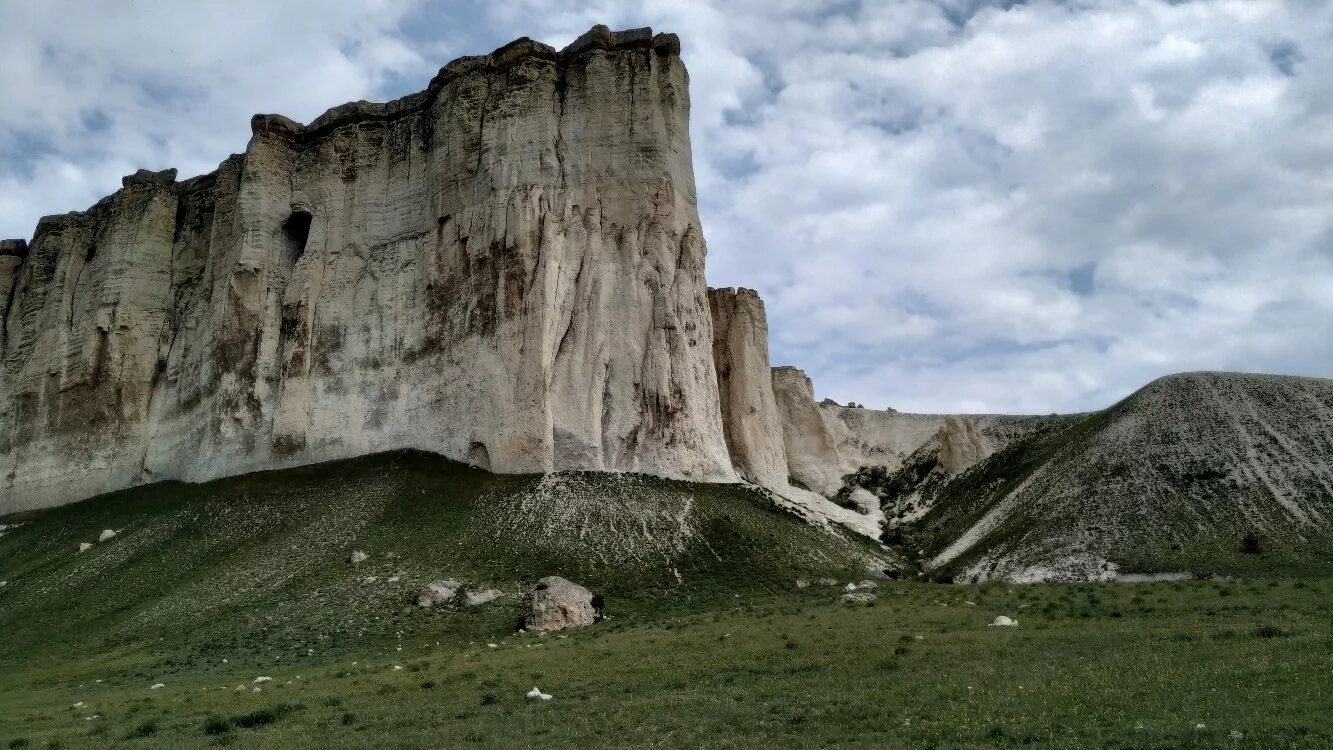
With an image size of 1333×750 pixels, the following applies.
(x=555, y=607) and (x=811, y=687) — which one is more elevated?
(x=555, y=607)

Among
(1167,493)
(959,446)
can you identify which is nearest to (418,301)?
(959,446)

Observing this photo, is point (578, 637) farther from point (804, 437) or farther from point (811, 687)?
point (804, 437)

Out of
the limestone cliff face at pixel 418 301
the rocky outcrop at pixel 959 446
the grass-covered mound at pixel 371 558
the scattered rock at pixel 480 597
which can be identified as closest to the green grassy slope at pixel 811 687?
the grass-covered mound at pixel 371 558

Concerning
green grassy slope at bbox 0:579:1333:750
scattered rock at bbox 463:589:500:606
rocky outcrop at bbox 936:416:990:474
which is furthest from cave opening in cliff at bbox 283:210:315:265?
rocky outcrop at bbox 936:416:990:474

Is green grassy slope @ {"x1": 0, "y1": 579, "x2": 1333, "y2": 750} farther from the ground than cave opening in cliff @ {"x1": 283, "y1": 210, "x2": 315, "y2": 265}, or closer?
closer

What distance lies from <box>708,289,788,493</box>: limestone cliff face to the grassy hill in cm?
1264

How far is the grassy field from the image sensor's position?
50.2 feet

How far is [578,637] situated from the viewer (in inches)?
1175

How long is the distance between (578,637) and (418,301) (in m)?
32.2

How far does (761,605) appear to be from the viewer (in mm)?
33750

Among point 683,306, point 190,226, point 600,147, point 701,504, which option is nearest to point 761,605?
point 701,504

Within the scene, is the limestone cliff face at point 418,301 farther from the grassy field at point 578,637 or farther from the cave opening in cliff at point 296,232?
the grassy field at point 578,637

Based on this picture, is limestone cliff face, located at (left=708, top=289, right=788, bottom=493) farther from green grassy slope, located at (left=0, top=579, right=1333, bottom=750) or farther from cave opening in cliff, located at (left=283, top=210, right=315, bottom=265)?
green grassy slope, located at (left=0, top=579, right=1333, bottom=750)

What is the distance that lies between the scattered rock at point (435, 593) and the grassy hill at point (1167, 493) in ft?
73.2
